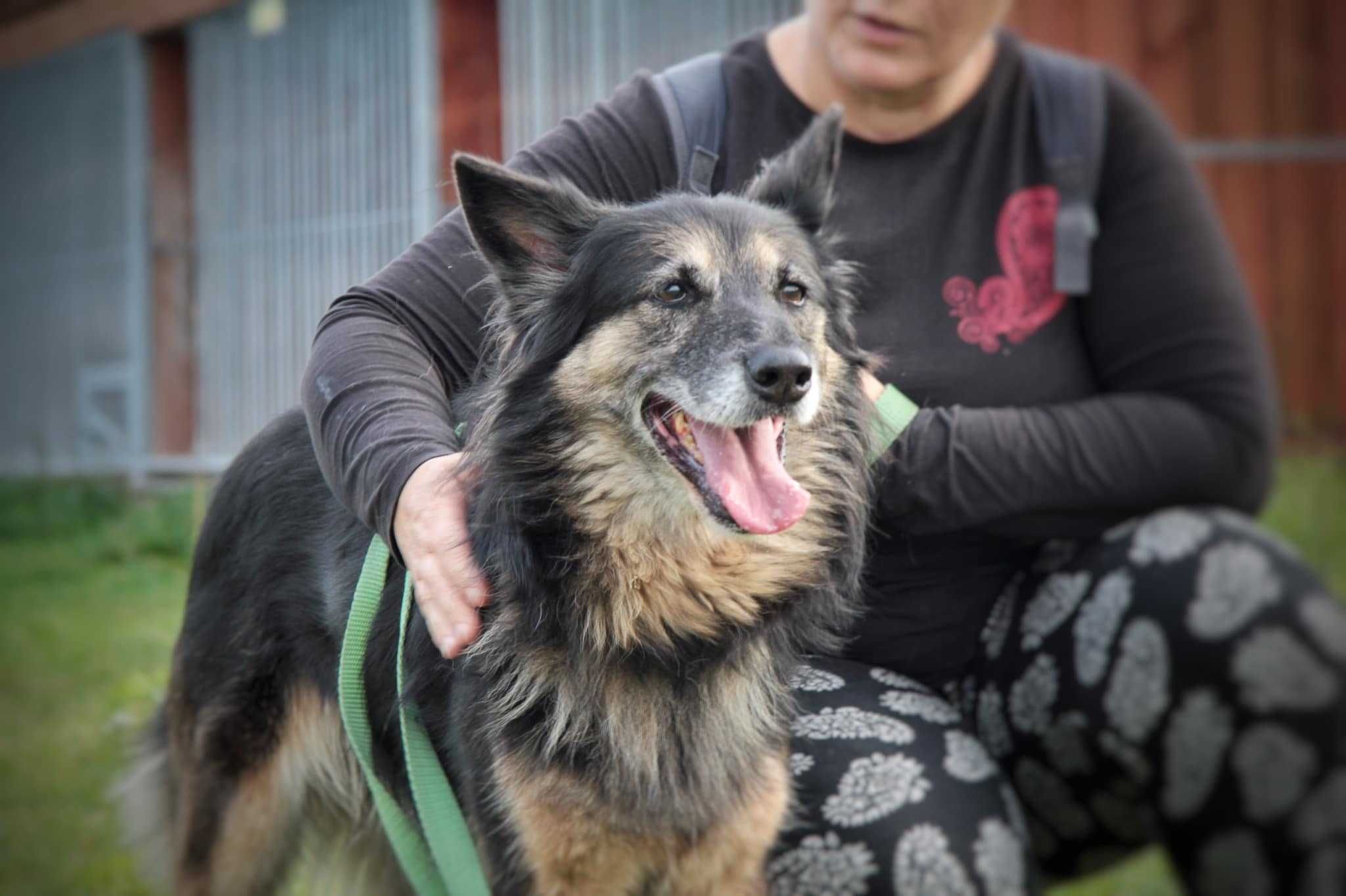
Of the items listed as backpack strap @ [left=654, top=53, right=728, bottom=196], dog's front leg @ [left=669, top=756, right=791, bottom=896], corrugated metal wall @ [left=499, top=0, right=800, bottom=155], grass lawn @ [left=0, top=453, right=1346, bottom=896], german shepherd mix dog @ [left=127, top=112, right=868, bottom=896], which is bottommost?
grass lawn @ [left=0, top=453, right=1346, bottom=896]

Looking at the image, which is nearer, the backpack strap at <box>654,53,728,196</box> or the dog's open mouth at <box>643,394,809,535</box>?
the dog's open mouth at <box>643,394,809,535</box>

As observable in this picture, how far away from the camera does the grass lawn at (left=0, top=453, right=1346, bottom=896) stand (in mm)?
2857

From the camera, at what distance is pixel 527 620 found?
1766 millimetres

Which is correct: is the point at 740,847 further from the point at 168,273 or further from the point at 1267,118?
the point at 168,273

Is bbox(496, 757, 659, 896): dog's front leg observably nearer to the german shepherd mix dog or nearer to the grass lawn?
the german shepherd mix dog

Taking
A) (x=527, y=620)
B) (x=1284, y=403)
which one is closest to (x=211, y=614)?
(x=527, y=620)

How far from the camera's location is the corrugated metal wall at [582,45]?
19.9 ft

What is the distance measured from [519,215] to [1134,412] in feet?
3.55

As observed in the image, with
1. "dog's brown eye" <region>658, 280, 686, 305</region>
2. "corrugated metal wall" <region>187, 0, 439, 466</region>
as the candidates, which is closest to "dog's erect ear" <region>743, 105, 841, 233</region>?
"dog's brown eye" <region>658, 280, 686, 305</region>

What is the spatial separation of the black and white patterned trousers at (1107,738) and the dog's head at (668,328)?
458mm

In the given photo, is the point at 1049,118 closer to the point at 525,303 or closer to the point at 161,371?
the point at 525,303

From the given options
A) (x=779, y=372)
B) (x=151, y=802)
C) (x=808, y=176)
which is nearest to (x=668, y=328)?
(x=779, y=372)

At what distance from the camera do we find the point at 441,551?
1.67m

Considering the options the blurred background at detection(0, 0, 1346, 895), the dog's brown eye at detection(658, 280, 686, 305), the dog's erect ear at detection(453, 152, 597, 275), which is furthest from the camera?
the blurred background at detection(0, 0, 1346, 895)
